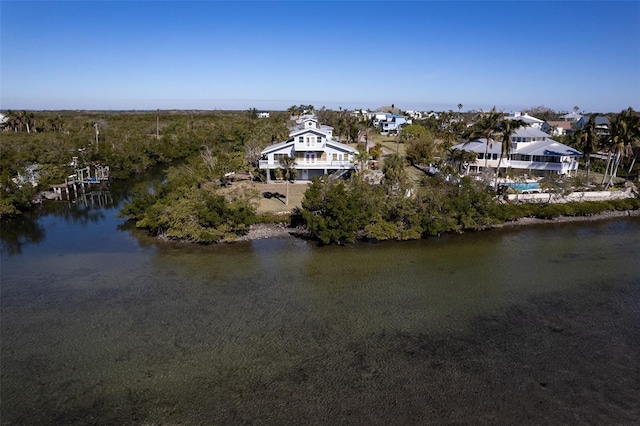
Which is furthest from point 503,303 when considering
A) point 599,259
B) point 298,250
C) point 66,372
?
point 66,372

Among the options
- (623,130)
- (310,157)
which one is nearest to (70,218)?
(310,157)

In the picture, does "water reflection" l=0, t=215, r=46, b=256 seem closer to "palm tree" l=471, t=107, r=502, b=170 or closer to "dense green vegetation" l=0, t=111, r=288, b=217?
"dense green vegetation" l=0, t=111, r=288, b=217

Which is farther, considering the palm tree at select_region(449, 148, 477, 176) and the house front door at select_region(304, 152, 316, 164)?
the house front door at select_region(304, 152, 316, 164)

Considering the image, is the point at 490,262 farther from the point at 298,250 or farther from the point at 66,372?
the point at 66,372

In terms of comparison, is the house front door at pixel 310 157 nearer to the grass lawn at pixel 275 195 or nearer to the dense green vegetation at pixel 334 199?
the dense green vegetation at pixel 334 199

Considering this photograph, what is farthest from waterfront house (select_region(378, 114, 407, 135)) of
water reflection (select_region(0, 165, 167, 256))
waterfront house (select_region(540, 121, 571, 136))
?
water reflection (select_region(0, 165, 167, 256))

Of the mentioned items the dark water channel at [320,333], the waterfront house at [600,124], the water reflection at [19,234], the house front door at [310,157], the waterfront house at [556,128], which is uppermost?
the waterfront house at [600,124]

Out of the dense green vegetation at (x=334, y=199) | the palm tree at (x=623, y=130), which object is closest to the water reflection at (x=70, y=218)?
→ the dense green vegetation at (x=334, y=199)
